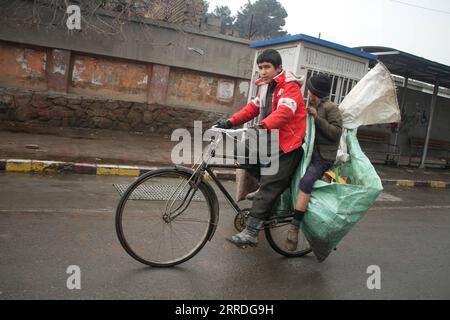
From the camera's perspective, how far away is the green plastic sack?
381 centimetres

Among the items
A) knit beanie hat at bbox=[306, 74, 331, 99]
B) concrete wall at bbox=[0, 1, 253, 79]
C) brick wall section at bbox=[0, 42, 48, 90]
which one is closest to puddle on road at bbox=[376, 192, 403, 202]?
knit beanie hat at bbox=[306, 74, 331, 99]

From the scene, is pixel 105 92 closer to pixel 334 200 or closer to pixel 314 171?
pixel 314 171

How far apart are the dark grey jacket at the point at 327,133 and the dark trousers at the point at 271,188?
0.92ft

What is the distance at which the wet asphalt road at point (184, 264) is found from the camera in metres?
3.30

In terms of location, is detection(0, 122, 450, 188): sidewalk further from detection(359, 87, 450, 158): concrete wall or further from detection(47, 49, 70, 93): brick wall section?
detection(359, 87, 450, 158): concrete wall

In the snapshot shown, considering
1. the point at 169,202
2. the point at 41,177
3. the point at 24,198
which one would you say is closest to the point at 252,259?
the point at 169,202

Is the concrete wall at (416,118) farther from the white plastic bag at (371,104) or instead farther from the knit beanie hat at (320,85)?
the knit beanie hat at (320,85)

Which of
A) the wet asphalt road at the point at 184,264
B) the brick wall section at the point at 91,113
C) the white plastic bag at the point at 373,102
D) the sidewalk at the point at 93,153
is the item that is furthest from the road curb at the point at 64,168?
the brick wall section at the point at 91,113

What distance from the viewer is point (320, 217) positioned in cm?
386

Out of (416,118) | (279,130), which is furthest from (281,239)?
(416,118)

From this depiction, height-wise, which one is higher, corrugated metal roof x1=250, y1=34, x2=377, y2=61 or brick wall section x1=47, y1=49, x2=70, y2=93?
corrugated metal roof x1=250, y1=34, x2=377, y2=61

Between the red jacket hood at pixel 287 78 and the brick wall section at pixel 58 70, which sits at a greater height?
the brick wall section at pixel 58 70

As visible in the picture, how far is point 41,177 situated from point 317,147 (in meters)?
4.63

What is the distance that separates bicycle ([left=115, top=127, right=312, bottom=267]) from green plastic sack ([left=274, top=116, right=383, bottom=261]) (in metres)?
0.57
